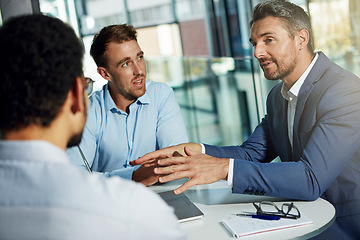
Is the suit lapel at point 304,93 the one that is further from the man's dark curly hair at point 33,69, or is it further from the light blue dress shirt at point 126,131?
the man's dark curly hair at point 33,69

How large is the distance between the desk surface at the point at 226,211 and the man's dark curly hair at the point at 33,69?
2.11ft

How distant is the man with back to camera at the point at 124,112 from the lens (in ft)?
7.55

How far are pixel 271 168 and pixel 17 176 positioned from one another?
3.31 ft

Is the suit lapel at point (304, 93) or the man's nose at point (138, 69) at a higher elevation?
the man's nose at point (138, 69)

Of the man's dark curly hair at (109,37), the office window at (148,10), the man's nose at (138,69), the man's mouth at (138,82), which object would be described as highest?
the office window at (148,10)

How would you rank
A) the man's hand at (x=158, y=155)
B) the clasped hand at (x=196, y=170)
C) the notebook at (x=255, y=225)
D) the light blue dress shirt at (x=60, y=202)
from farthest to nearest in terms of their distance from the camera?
the man's hand at (x=158, y=155)
the clasped hand at (x=196, y=170)
the notebook at (x=255, y=225)
the light blue dress shirt at (x=60, y=202)

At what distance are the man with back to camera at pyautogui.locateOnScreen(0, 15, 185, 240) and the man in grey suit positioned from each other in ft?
2.23

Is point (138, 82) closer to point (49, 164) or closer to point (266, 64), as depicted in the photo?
point (266, 64)

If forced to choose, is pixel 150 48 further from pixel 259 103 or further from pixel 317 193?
pixel 317 193

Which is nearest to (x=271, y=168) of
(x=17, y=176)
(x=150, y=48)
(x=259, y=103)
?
(x=17, y=176)

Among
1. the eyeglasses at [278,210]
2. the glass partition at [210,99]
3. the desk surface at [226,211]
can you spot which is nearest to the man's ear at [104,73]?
the desk surface at [226,211]

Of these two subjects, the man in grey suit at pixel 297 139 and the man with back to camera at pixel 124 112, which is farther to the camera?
the man with back to camera at pixel 124 112

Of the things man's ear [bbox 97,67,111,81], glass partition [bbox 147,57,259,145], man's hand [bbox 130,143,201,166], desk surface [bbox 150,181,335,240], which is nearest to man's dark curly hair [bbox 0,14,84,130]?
desk surface [bbox 150,181,335,240]

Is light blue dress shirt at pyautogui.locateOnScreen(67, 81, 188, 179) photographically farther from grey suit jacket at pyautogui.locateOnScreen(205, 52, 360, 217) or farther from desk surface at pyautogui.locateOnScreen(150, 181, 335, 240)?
grey suit jacket at pyautogui.locateOnScreen(205, 52, 360, 217)
